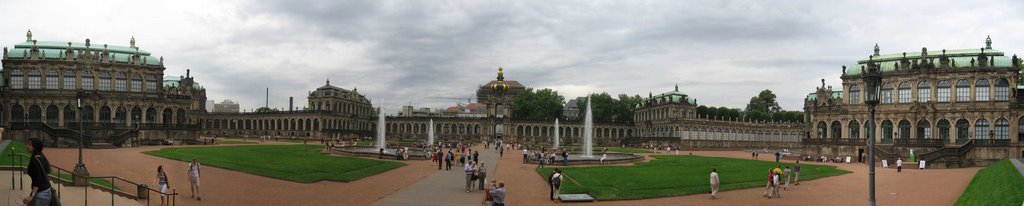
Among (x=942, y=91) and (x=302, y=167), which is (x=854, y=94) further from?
(x=302, y=167)

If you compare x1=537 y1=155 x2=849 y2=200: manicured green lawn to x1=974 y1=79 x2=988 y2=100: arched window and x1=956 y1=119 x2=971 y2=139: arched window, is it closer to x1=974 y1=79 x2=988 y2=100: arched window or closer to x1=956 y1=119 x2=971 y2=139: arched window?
→ x1=956 y1=119 x2=971 y2=139: arched window

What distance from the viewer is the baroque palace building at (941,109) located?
6344cm

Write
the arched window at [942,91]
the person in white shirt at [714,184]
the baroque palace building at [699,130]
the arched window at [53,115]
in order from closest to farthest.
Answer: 1. the person in white shirt at [714,184]
2. the arched window at [942,91]
3. the arched window at [53,115]
4. the baroque palace building at [699,130]

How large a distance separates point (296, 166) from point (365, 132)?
99493 mm

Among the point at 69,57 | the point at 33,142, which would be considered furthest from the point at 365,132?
the point at 33,142

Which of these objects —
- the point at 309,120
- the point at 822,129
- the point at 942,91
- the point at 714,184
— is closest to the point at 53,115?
the point at 309,120

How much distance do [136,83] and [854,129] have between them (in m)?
84.5

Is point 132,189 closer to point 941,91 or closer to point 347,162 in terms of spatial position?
point 347,162

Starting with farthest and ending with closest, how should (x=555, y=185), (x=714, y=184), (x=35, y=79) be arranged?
(x=35, y=79) → (x=714, y=184) → (x=555, y=185)

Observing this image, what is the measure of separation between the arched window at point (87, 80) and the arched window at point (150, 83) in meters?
5.99

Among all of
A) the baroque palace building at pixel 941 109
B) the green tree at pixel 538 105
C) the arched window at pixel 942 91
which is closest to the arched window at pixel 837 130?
the baroque palace building at pixel 941 109

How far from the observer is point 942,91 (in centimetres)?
6825

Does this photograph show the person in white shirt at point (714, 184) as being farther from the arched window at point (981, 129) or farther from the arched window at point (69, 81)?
the arched window at point (69, 81)

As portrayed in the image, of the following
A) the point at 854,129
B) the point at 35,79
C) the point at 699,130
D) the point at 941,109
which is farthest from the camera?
the point at 699,130
